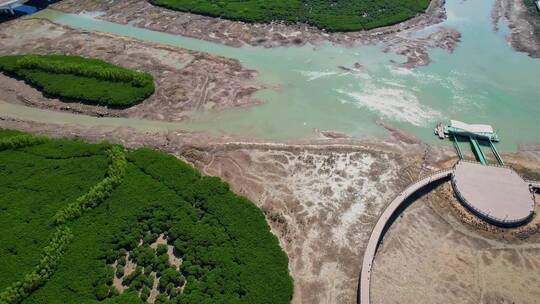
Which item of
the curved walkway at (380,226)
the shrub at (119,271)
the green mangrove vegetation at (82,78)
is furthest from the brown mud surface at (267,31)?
the shrub at (119,271)

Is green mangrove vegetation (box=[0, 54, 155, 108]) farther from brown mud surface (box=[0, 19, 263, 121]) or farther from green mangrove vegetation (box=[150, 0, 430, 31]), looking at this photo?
green mangrove vegetation (box=[150, 0, 430, 31])

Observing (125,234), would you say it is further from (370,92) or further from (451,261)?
(370,92)

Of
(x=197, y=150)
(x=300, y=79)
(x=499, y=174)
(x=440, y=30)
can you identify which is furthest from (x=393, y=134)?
(x=440, y=30)

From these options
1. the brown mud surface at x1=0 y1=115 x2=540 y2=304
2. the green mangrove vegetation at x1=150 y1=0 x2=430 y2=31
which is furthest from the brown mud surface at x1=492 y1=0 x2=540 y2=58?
the brown mud surface at x1=0 y1=115 x2=540 y2=304

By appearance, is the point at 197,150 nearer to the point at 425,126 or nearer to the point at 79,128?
the point at 79,128

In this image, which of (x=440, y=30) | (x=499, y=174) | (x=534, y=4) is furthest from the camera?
(x=534, y=4)

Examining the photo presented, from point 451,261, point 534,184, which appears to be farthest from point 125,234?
point 534,184
